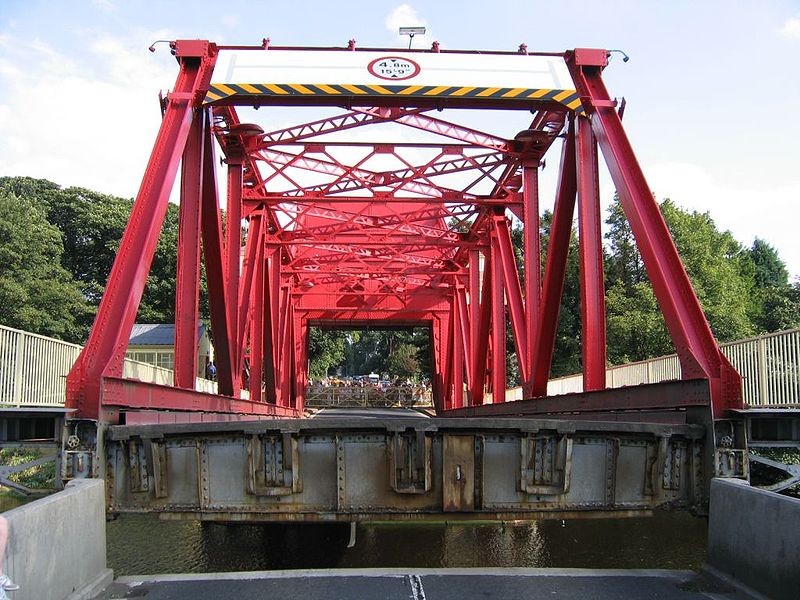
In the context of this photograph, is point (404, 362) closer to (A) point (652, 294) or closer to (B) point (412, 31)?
(A) point (652, 294)

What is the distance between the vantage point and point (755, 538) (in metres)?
5.89

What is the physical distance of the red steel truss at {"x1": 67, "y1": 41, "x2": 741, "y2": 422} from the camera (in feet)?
27.8

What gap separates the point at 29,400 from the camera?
1261 cm

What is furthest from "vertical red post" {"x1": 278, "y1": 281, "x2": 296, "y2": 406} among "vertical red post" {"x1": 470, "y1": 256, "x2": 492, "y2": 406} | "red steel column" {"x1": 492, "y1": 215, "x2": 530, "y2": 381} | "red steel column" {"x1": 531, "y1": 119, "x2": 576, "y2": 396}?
"red steel column" {"x1": 531, "y1": 119, "x2": 576, "y2": 396}

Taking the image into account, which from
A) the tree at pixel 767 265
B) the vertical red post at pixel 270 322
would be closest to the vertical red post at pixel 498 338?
the vertical red post at pixel 270 322

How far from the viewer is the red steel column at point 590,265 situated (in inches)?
451

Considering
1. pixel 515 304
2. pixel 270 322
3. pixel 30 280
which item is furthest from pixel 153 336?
pixel 515 304

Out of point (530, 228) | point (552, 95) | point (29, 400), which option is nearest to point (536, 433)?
point (552, 95)

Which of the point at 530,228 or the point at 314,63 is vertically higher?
the point at 314,63

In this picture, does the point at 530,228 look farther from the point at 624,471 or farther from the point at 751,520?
the point at 751,520

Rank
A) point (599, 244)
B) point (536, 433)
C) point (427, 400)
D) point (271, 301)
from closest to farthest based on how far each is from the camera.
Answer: point (536, 433) < point (599, 244) < point (271, 301) < point (427, 400)

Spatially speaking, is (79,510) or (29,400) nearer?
(79,510)

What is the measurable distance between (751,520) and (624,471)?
1.48 meters

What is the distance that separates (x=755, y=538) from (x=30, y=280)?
Answer: 37472 millimetres
